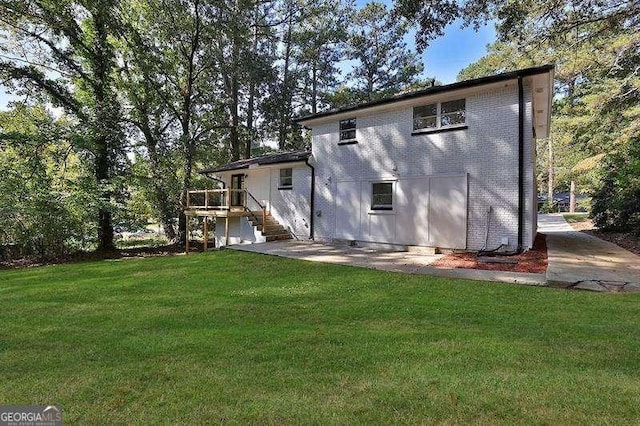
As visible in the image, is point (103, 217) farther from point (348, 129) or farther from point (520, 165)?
point (520, 165)

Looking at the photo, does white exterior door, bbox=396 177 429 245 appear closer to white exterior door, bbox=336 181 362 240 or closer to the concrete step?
white exterior door, bbox=336 181 362 240

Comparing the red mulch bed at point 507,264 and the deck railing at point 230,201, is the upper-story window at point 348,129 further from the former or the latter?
the red mulch bed at point 507,264

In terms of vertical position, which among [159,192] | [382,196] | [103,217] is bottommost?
[103,217]

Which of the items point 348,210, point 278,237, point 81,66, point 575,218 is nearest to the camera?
point 348,210

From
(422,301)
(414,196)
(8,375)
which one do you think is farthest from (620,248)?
(8,375)

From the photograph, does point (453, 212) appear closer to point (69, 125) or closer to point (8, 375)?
point (8, 375)

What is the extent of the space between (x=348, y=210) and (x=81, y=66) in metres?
16.5

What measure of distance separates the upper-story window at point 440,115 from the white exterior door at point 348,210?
3034 mm

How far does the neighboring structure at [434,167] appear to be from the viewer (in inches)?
404

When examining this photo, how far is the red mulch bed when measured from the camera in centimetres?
834

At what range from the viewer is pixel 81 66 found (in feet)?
64.9

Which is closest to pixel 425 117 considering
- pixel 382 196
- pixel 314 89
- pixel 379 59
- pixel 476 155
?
pixel 476 155

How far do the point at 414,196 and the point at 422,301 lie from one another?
6.57 meters

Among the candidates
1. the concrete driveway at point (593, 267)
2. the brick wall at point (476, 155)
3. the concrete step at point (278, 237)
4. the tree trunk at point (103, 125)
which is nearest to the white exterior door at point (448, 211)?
the brick wall at point (476, 155)
